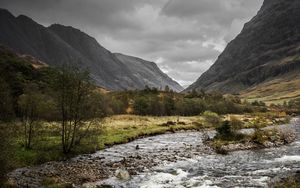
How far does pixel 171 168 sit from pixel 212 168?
5.28 metres

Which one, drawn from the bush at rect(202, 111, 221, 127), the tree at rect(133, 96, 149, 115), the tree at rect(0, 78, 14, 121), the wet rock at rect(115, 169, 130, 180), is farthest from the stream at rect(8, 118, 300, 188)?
the tree at rect(133, 96, 149, 115)

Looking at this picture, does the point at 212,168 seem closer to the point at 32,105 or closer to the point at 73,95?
the point at 73,95

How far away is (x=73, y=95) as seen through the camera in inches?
2009

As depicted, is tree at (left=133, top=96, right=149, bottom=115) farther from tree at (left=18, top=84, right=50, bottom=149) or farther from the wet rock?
the wet rock

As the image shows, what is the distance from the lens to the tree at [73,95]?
50500 mm

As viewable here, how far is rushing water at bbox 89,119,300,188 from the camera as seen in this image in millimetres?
35556

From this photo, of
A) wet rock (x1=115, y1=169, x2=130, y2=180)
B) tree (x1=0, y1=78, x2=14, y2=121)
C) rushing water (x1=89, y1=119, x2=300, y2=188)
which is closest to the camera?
rushing water (x1=89, y1=119, x2=300, y2=188)

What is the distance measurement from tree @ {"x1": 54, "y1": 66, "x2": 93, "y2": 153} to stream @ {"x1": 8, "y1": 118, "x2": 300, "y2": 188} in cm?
505

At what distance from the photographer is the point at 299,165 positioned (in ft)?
142

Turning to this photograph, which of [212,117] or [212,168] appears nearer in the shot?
[212,168]

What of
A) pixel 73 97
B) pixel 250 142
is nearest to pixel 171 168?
pixel 73 97

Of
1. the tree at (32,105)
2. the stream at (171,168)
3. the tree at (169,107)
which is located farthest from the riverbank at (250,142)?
the tree at (169,107)

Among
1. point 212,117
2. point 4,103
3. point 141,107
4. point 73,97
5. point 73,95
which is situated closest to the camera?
point 4,103

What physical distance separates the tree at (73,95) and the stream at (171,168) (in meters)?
5.05
